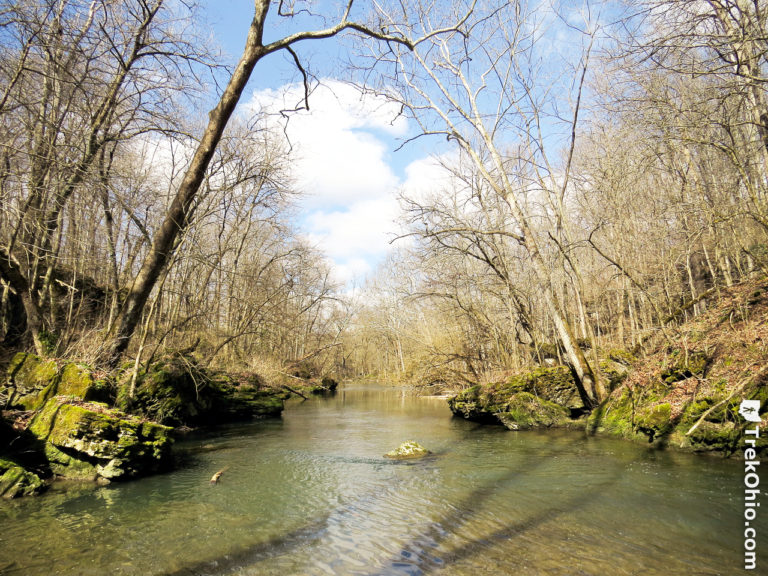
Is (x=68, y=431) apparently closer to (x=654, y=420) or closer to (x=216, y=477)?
(x=216, y=477)

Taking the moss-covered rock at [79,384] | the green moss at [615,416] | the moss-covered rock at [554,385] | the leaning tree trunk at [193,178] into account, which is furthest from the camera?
the moss-covered rock at [554,385]

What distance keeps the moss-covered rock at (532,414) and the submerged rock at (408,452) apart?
421 cm

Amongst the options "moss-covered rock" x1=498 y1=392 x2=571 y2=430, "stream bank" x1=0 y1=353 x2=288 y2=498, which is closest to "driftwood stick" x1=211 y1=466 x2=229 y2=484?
"stream bank" x1=0 y1=353 x2=288 y2=498

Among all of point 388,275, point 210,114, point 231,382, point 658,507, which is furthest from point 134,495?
point 388,275

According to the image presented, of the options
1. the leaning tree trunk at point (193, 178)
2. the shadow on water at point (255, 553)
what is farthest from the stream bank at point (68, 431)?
the shadow on water at point (255, 553)

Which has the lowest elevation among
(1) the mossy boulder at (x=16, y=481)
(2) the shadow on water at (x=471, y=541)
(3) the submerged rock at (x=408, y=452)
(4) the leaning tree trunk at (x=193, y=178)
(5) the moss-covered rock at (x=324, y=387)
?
(2) the shadow on water at (x=471, y=541)

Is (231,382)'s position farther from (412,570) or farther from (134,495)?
(412,570)

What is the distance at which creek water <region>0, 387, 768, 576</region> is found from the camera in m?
3.97

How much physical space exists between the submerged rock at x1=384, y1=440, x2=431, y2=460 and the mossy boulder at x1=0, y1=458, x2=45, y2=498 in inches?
223

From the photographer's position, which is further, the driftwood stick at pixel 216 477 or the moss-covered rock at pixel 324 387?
the moss-covered rock at pixel 324 387

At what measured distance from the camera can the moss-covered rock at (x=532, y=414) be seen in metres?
11.7

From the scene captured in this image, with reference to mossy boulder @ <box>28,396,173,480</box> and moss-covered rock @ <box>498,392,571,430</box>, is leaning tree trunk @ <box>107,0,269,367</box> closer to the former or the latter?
mossy boulder @ <box>28,396,173,480</box>

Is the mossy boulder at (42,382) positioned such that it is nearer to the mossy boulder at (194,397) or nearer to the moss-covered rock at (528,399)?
the mossy boulder at (194,397)

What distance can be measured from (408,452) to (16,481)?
6241mm
